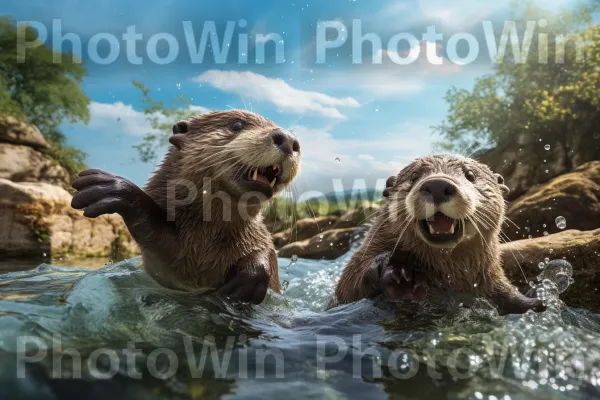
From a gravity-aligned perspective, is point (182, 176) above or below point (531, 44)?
below

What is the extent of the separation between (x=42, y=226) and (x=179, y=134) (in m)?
6.50

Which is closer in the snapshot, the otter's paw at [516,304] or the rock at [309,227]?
the otter's paw at [516,304]

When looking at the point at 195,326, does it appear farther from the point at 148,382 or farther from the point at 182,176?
the point at 182,176

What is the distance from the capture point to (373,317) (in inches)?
144

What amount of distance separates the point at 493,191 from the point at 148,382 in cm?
292

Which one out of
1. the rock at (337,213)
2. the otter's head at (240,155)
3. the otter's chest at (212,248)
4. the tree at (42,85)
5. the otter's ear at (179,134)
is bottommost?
the otter's chest at (212,248)

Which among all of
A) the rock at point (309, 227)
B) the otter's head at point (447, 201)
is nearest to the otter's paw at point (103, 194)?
the otter's head at point (447, 201)

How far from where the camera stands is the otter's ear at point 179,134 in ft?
13.8

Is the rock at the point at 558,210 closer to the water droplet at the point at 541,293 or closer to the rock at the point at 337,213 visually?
the water droplet at the point at 541,293

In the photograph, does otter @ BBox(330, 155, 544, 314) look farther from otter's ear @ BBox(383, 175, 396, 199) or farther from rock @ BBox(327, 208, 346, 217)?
rock @ BBox(327, 208, 346, 217)

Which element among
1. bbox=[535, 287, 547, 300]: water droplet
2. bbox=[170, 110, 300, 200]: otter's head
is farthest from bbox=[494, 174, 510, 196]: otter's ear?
bbox=[170, 110, 300, 200]: otter's head

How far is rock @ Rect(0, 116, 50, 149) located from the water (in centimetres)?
1232

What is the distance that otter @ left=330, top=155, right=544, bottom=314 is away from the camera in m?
3.62

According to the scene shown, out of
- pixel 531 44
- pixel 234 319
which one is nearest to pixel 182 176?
pixel 234 319
